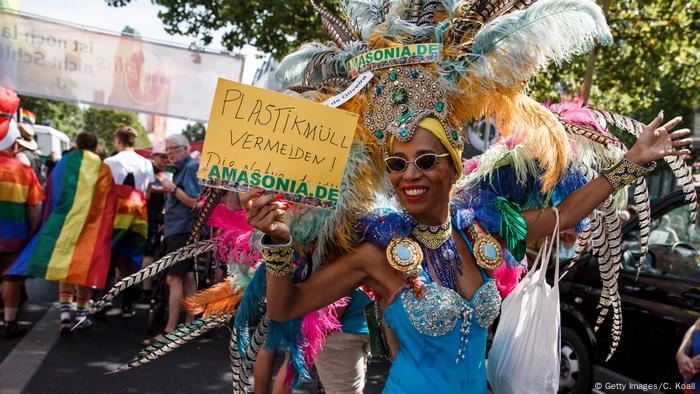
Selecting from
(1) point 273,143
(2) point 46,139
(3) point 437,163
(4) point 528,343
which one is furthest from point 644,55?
(2) point 46,139

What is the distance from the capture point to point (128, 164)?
6078 mm

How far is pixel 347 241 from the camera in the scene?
2.16m

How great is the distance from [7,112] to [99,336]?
231cm

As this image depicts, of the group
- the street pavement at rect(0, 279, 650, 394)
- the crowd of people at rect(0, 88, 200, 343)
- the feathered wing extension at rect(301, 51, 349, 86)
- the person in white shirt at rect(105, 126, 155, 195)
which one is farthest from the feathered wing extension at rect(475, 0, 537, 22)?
the person in white shirt at rect(105, 126, 155, 195)

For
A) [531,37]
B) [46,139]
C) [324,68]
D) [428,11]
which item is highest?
[46,139]

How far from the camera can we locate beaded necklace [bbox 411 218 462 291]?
2152 millimetres

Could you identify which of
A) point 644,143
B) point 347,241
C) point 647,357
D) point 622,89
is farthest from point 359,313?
point 622,89

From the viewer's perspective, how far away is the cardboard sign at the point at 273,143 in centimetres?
173

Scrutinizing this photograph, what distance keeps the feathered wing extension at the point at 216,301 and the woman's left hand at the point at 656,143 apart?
1618 millimetres

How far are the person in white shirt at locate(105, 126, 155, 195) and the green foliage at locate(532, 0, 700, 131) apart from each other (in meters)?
6.83

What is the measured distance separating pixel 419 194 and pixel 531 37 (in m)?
0.66

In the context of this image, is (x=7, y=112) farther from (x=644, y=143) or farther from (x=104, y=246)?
(x=644, y=143)

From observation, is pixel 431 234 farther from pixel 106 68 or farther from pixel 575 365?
pixel 106 68

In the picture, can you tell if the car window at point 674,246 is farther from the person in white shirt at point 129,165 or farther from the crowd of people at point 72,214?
the person in white shirt at point 129,165
